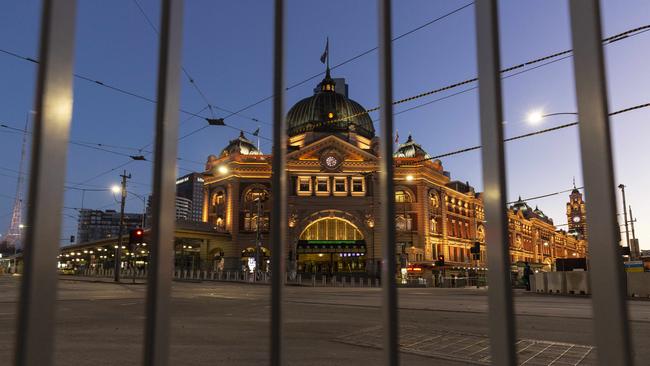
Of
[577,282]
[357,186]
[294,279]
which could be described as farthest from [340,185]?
[577,282]

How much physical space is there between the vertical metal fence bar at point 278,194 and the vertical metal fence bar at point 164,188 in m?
0.35

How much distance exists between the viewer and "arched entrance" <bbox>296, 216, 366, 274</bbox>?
6166cm

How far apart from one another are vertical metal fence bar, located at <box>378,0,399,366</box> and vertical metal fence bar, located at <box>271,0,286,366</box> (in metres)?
0.36

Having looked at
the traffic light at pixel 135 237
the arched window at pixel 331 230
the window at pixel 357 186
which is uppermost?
the window at pixel 357 186

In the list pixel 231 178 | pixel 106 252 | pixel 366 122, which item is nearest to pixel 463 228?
pixel 366 122

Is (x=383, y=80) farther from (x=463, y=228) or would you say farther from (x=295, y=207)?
(x=463, y=228)

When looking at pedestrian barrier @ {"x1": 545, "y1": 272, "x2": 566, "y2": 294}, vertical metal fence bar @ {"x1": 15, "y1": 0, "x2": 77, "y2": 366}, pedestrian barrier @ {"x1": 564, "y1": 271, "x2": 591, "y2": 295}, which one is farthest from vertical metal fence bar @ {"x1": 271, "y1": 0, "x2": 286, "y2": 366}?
pedestrian barrier @ {"x1": 545, "y1": 272, "x2": 566, "y2": 294}

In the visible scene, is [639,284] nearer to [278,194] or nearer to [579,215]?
[278,194]

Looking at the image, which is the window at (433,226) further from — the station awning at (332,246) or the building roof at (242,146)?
the building roof at (242,146)

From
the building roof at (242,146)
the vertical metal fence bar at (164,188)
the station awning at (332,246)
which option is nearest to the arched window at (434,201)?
the station awning at (332,246)

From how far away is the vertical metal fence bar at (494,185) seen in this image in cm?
161

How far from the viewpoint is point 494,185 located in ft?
5.51

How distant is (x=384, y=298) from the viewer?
1.74 meters

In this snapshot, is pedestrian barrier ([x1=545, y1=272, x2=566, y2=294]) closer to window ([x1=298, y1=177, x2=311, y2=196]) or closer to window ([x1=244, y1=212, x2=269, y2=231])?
window ([x1=298, y1=177, x2=311, y2=196])
